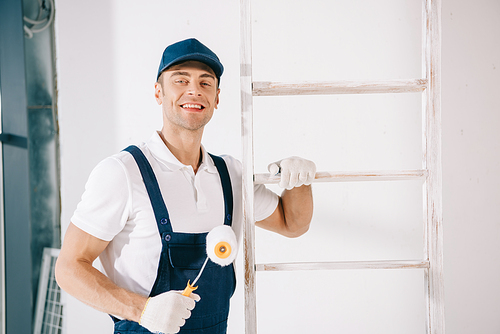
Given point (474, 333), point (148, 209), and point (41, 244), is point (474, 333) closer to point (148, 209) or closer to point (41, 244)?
point (148, 209)

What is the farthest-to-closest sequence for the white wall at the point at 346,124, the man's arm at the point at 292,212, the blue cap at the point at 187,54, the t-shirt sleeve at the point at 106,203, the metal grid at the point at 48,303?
the metal grid at the point at 48,303 → the white wall at the point at 346,124 → the man's arm at the point at 292,212 → the blue cap at the point at 187,54 → the t-shirt sleeve at the point at 106,203

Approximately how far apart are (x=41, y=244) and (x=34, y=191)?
11.1 inches

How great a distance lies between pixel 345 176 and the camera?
953mm

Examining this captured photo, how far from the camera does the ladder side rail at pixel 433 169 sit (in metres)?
0.97

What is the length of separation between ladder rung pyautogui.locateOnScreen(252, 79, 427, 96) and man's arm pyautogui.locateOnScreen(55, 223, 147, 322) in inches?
27.4

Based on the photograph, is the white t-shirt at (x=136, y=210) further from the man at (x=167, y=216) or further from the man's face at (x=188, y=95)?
the man's face at (x=188, y=95)

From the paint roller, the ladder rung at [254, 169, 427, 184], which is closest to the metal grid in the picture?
the paint roller

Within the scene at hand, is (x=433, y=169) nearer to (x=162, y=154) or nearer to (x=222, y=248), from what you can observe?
(x=222, y=248)

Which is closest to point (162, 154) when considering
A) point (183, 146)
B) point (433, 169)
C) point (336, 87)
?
point (183, 146)

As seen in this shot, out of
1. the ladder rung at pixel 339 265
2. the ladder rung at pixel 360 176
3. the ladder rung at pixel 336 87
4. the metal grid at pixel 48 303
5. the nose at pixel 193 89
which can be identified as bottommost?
the metal grid at pixel 48 303

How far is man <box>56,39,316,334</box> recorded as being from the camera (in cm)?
100

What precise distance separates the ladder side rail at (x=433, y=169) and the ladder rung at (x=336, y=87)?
0.16 ft

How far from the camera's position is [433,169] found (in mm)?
989

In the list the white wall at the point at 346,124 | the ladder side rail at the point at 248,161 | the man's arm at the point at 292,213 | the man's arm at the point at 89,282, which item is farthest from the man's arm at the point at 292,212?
the man's arm at the point at 89,282
